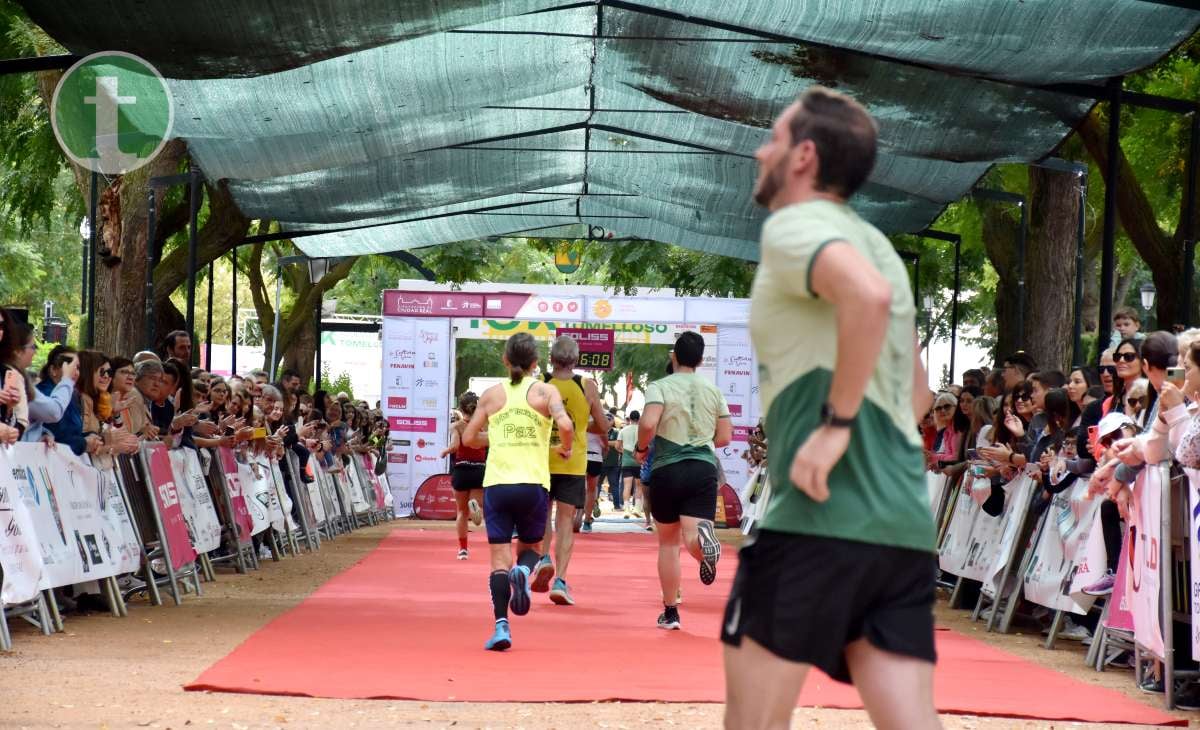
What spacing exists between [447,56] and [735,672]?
11583mm

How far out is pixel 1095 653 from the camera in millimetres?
10367

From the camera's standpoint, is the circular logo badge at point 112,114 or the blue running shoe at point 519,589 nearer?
the blue running shoe at point 519,589

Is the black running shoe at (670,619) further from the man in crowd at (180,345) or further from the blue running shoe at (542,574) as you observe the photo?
the man in crowd at (180,345)

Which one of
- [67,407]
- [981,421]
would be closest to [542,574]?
[67,407]

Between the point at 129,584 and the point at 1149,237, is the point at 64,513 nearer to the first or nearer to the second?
the point at 129,584

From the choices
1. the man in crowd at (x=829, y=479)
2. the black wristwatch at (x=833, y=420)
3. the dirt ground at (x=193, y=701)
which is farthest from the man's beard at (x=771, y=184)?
the dirt ground at (x=193, y=701)

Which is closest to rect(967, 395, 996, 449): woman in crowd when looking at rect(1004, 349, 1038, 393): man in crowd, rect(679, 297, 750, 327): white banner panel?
rect(1004, 349, 1038, 393): man in crowd

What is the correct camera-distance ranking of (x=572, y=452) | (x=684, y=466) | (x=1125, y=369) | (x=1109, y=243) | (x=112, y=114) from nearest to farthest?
(x=1125, y=369)
(x=684, y=466)
(x=572, y=452)
(x=1109, y=243)
(x=112, y=114)

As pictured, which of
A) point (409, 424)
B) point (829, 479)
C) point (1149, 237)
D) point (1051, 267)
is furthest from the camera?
point (409, 424)

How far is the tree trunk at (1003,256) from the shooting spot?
21.1m

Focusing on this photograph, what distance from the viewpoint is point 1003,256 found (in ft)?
70.3

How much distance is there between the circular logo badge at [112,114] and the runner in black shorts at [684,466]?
4356mm

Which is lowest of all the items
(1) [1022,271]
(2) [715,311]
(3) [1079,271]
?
(3) [1079,271]

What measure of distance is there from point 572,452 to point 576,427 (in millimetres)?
441
